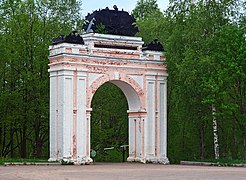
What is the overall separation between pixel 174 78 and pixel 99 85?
5560 mm

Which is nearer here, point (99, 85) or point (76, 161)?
point (76, 161)

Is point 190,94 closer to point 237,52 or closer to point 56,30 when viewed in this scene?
point 237,52

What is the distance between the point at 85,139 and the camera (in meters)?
33.2

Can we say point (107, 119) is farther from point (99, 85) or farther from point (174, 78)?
point (99, 85)

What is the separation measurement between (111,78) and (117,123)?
41.4ft

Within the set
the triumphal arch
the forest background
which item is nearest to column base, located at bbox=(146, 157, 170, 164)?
the triumphal arch

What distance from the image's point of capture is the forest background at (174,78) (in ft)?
113

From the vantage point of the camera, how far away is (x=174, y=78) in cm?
3741

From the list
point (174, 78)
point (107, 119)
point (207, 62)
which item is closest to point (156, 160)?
point (174, 78)

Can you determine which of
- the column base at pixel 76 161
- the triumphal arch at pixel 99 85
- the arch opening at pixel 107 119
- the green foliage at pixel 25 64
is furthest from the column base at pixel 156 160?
the green foliage at pixel 25 64

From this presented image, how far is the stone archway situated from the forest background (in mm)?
1535

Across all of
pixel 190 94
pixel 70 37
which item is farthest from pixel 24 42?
pixel 190 94

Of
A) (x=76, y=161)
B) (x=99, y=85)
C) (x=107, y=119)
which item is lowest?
(x=76, y=161)

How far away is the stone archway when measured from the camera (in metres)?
32.5
